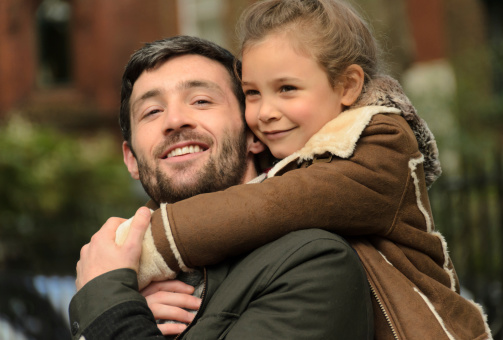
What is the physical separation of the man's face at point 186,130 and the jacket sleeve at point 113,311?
60cm

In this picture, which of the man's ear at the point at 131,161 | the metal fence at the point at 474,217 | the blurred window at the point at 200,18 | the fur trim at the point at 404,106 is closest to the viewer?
the fur trim at the point at 404,106

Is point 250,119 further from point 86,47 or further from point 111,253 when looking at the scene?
point 86,47

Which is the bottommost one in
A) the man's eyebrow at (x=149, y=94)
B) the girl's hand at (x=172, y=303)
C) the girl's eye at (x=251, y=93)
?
the girl's hand at (x=172, y=303)

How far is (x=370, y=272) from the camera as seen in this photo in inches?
76.8

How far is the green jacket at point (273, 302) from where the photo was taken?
5.86ft

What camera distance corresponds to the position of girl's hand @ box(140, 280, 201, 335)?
1.97 metres

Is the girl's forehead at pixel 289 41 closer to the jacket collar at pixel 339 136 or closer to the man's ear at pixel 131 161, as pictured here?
the jacket collar at pixel 339 136

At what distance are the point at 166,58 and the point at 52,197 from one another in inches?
245

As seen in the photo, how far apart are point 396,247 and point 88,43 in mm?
13222

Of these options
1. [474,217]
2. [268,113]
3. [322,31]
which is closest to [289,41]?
[322,31]

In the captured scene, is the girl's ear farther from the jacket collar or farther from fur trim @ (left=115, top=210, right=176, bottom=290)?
fur trim @ (left=115, top=210, right=176, bottom=290)

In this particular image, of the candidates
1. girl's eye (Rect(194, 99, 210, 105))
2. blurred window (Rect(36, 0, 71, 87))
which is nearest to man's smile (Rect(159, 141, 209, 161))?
girl's eye (Rect(194, 99, 210, 105))

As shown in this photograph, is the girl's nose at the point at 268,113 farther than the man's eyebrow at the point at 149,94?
No

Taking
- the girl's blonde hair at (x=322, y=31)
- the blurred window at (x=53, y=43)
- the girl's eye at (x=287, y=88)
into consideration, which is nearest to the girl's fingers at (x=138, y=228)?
the girl's eye at (x=287, y=88)
